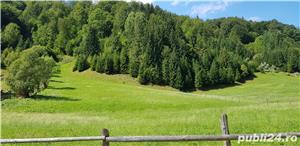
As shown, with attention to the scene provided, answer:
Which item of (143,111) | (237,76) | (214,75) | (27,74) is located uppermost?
(27,74)

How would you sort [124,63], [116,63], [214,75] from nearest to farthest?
[214,75]
[116,63]
[124,63]

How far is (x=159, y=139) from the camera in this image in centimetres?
1109

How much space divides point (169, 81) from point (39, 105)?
7479 centimetres

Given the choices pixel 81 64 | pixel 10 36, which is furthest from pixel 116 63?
pixel 10 36

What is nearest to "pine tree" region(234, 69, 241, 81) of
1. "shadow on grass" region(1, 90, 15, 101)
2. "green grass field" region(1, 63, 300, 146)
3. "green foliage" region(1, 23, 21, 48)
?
"green grass field" region(1, 63, 300, 146)

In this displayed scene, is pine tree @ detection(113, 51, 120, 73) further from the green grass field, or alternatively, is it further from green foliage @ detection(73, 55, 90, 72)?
green foliage @ detection(73, 55, 90, 72)

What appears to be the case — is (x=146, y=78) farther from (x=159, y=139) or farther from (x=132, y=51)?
(x=159, y=139)

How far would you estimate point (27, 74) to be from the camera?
2436 inches

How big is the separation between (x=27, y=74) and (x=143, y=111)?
2325cm

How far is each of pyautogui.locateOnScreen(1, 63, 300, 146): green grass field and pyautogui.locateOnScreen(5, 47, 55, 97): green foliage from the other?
2281 millimetres

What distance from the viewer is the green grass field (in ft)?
79.0

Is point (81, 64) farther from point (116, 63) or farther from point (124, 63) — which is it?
point (124, 63)

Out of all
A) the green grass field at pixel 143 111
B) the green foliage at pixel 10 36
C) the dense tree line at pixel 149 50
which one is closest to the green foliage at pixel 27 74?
the green grass field at pixel 143 111

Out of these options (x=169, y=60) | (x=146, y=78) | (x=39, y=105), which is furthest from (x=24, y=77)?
(x=169, y=60)
